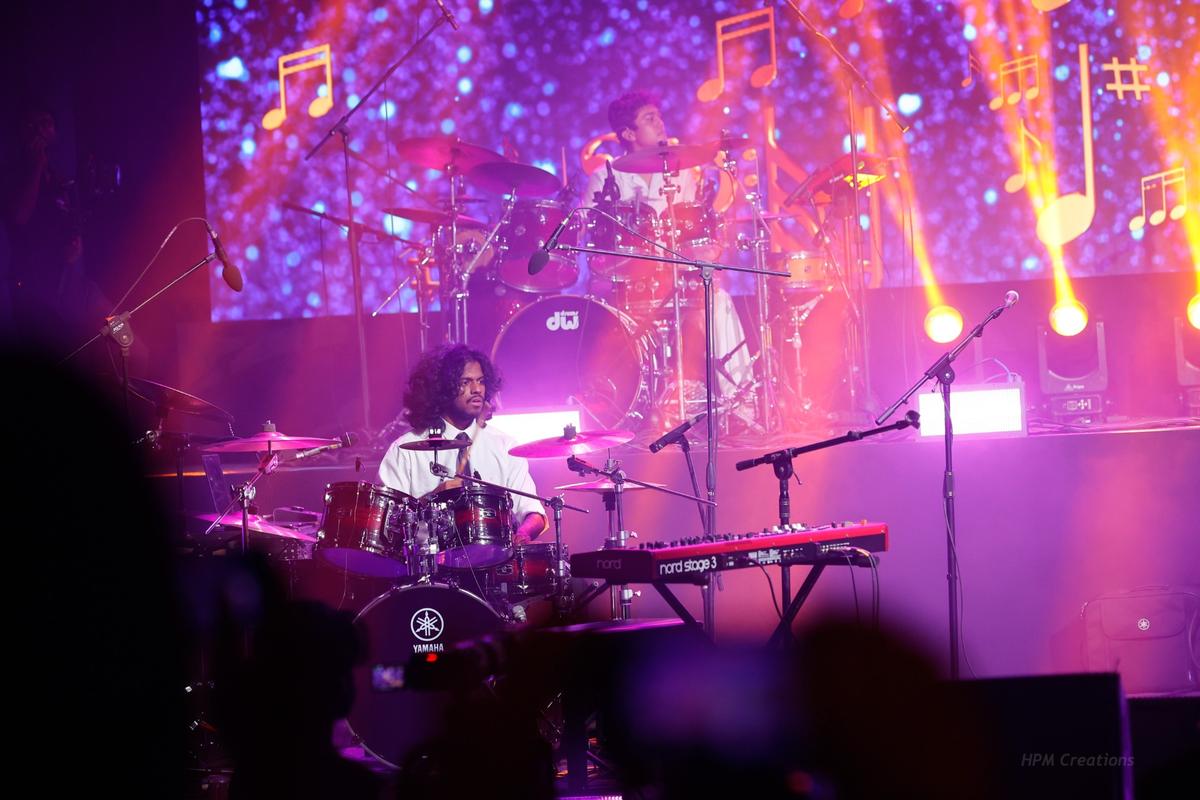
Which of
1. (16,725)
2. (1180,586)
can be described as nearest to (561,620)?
(16,725)

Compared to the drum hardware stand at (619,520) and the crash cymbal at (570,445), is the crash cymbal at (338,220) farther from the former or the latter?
the drum hardware stand at (619,520)

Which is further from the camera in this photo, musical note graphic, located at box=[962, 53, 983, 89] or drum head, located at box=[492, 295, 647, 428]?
A: musical note graphic, located at box=[962, 53, 983, 89]

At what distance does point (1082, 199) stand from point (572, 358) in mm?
3790

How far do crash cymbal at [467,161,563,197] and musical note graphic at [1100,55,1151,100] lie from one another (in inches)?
157

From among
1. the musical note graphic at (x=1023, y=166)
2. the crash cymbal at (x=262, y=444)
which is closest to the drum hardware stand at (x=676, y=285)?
the musical note graphic at (x=1023, y=166)

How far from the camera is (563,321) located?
26.1 ft

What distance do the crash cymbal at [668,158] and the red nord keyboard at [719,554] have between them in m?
3.70

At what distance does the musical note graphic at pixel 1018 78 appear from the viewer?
813 cm

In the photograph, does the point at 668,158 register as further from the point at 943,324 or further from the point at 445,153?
the point at 943,324

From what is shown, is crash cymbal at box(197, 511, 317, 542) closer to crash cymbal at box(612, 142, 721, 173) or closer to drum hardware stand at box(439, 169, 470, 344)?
drum hardware stand at box(439, 169, 470, 344)

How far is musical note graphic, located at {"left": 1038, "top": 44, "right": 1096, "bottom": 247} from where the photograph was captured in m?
8.07

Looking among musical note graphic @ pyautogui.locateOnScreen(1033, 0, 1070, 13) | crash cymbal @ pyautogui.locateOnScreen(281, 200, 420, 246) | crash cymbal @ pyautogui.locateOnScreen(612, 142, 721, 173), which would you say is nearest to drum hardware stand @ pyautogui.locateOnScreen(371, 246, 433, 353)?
crash cymbal @ pyautogui.locateOnScreen(281, 200, 420, 246)

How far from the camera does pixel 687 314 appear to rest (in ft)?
26.3

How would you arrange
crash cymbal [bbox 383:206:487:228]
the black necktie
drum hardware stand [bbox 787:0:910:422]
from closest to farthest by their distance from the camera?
the black necktie < drum hardware stand [bbox 787:0:910:422] < crash cymbal [bbox 383:206:487:228]
